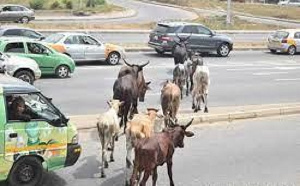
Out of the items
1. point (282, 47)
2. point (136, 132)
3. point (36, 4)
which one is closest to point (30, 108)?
point (136, 132)

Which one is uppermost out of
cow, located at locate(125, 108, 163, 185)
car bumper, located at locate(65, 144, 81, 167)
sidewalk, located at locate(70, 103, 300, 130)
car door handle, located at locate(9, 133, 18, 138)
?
car door handle, located at locate(9, 133, 18, 138)

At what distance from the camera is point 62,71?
23641 millimetres

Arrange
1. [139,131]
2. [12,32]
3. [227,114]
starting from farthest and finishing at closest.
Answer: [12,32] < [227,114] < [139,131]

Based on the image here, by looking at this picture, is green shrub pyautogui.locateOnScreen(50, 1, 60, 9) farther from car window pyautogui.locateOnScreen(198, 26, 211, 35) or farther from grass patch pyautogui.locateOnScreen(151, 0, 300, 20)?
car window pyautogui.locateOnScreen(198, 26, 211, 35)

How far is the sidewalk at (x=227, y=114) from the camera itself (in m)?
15.5

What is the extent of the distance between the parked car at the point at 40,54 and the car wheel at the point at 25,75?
173 centimetres

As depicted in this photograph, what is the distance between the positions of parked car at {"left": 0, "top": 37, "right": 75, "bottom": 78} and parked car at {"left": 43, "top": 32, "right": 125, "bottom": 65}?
3417 millimetres

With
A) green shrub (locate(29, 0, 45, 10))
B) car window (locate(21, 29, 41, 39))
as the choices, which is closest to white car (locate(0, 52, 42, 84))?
car window (locate(21, 29, 41, 39))

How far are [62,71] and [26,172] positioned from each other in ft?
44.3

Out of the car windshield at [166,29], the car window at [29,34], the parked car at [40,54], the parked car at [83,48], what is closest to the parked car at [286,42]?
the car windshield at [166,29]

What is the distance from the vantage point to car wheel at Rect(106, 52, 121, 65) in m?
28.6

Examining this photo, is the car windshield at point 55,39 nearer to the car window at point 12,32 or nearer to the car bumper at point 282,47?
the car window at point 12,32

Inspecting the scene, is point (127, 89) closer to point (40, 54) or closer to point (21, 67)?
point (21, 67)

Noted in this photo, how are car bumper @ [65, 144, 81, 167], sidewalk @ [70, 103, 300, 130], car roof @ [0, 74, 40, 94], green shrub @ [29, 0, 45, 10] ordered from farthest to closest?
green shrub @ [29, 0, 45, 10] → sidewalk @ [70, 103, 300, 130] → car bumper @ [65, 144, 81, 167] → car roof @ [0, 74, 40, 94]
